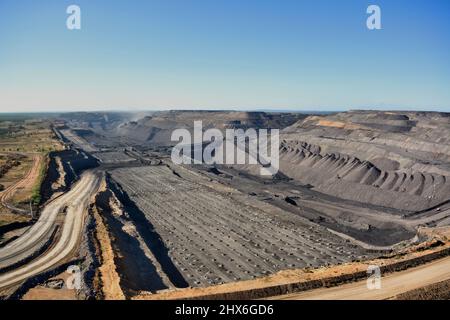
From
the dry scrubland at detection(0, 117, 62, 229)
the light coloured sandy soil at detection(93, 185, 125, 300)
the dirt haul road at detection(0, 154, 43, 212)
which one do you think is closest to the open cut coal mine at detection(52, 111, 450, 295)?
the light coloured sandy soil at detection(93, 185, 125, 300)

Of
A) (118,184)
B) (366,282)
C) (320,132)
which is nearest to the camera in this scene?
(366,282)

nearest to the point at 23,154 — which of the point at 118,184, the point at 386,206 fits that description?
the point at 118,184

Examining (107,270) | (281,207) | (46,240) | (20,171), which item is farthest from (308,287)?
(20,171)

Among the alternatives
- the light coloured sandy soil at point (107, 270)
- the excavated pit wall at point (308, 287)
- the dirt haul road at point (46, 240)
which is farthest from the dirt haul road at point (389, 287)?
the dirt haul road at point (46, 240)

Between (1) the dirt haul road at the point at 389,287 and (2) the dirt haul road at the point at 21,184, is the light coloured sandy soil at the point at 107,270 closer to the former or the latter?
(1) the dirt haul road at the point at 389,287

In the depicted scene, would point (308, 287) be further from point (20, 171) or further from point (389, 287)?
point (20, 171)
